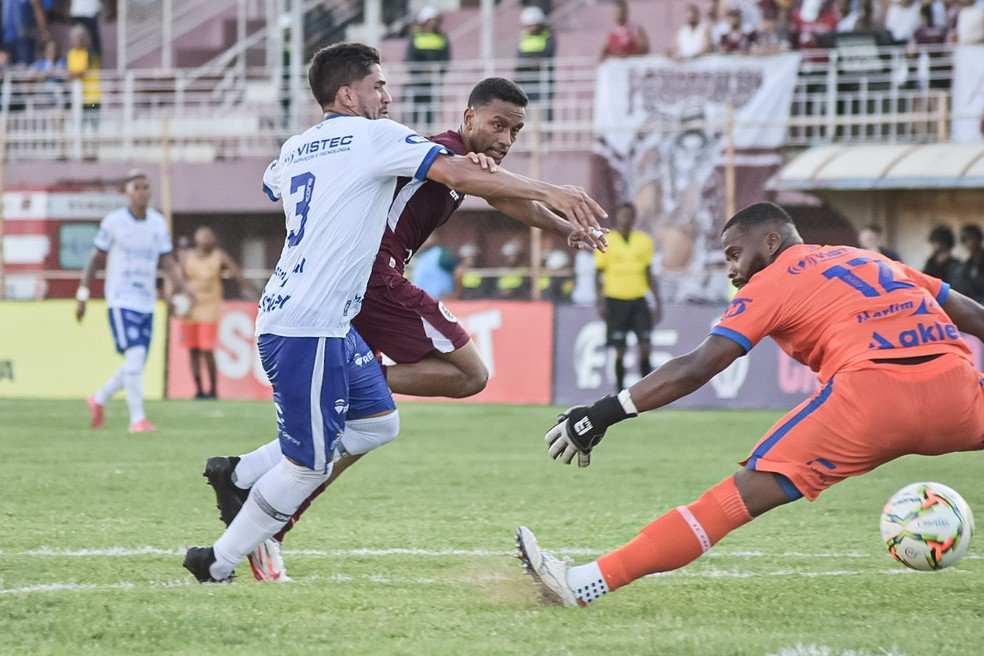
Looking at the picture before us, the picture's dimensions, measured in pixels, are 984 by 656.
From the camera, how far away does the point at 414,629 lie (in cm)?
Result: 496

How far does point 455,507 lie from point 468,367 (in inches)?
67.8

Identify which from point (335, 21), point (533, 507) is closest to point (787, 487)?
point (533, 507)

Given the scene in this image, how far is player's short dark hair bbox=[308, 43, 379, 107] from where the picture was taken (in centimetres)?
565

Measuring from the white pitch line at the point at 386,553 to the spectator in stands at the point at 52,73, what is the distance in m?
19.3

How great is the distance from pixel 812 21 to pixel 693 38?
1.73 m

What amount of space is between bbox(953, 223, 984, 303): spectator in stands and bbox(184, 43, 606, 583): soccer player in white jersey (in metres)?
11.8

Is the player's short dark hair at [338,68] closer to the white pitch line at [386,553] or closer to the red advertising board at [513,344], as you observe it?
the white pitch line at [386,553]

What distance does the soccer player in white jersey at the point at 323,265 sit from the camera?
536 centimetres

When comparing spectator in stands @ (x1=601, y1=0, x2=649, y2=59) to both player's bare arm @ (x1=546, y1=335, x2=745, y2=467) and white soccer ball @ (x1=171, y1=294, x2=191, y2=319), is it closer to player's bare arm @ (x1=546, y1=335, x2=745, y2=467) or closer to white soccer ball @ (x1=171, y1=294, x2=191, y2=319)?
white soccer ball @ (x1=171, y1=294, x2=191, y2=319)

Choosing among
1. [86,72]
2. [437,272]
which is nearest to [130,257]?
[437,272]

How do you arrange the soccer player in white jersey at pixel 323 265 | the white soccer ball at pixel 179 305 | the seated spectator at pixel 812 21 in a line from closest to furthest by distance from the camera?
1. the soccer player in white jersey at pixel 323 265
2. the white soccer ball at pixel 179 305
3. the seated spectator at pixel 812 21

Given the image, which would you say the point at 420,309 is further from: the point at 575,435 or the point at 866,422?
the point at 866,422

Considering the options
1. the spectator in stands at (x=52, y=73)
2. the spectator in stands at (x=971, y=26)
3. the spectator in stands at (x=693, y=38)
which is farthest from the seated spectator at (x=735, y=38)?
the spectator in stands at (x=52, y=73)

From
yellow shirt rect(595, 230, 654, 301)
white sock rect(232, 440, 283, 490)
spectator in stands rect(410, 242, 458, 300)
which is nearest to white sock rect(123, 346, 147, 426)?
yellow shirt rect(595, 230, 654, 301)
